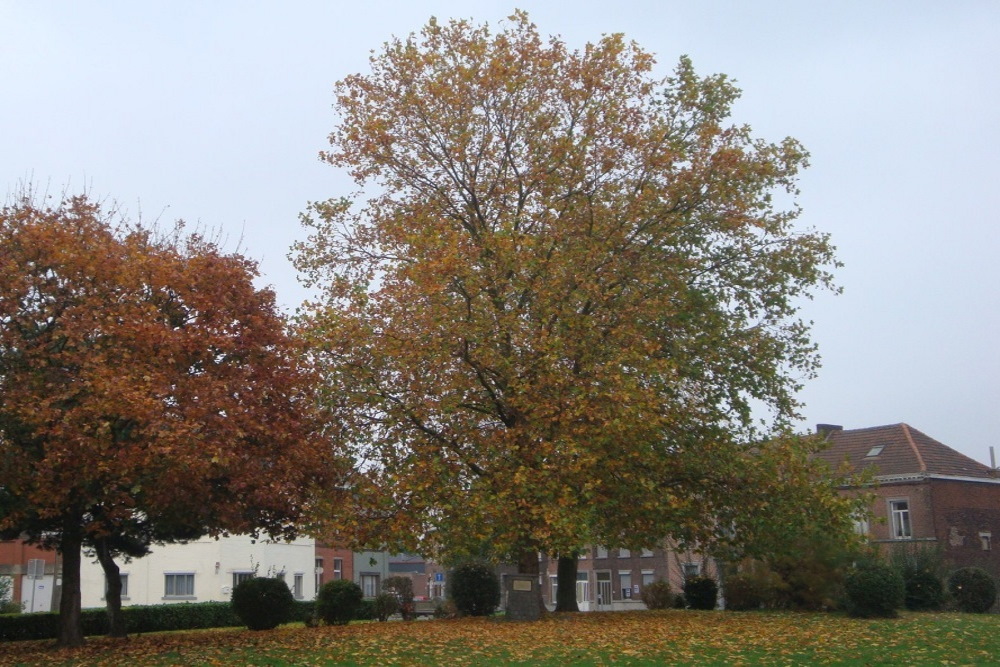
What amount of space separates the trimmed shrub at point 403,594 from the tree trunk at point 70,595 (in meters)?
18.6

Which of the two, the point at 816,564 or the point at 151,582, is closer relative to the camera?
the point at 816,564

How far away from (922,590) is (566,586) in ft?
42.5

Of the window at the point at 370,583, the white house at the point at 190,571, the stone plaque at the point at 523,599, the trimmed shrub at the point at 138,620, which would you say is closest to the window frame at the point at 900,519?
the white house at the point at 190,571

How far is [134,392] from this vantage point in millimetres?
17375

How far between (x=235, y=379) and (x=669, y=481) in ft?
36.9

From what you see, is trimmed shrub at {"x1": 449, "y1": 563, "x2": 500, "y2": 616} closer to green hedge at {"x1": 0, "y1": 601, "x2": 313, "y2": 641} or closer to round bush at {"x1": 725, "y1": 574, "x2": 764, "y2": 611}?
green hedge at {"x1": 0, "y1": 601, "x2": 313, "y2": 641}

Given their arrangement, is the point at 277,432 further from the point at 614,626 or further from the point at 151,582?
the point at 151,582

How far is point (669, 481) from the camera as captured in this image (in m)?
25.6

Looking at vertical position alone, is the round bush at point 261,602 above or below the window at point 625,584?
above

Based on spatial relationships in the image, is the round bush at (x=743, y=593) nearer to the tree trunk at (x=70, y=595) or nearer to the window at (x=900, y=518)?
the window at (x=900, y=518)

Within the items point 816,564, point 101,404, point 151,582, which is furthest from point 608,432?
point 151,582

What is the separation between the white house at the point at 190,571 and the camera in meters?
44.5

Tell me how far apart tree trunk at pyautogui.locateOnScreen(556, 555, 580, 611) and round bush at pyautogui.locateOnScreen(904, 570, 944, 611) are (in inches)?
477

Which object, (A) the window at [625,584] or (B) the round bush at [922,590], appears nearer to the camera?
(B) the round bush at [922,590]
